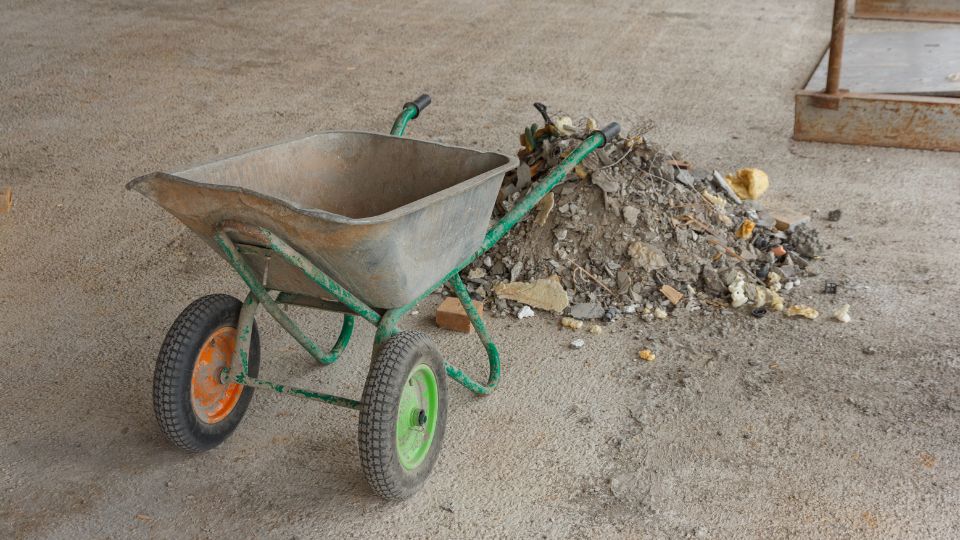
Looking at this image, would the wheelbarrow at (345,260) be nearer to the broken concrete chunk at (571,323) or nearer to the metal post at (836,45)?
the broken concrete chunk at (571,323)

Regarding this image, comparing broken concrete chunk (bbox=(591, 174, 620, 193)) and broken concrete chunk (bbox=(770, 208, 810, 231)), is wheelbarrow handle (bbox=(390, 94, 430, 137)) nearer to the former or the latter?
broken concrete chunk (bbox=(591, 174, 620, 193))

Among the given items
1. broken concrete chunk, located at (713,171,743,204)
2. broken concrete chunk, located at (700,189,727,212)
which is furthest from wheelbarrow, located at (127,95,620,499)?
broken concrete chunk, located at (713,171,743,204)

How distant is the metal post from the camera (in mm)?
5094

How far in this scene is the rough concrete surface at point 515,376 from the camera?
109 inches

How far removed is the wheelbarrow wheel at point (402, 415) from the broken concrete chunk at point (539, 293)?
1131mm

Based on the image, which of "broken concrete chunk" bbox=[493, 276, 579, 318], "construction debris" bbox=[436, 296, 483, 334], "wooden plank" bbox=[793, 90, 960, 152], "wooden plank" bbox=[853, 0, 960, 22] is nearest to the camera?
"construction debris" bbox=[436, 296, 483, 334]

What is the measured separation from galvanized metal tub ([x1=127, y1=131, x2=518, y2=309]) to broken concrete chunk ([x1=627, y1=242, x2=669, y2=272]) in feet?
3.92

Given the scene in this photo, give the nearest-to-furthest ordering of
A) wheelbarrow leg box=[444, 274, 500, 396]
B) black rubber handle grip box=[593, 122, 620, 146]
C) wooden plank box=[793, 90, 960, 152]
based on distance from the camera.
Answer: wheelbarrow leg box=[444, 274, 500, 396], black rubber handle grip box=[593, 122, 620, 146], wooden plank box=[793, 90, 960, 152]

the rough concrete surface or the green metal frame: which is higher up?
the green metal frame

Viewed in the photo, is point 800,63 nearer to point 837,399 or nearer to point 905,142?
point 905,142

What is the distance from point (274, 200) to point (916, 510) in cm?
224

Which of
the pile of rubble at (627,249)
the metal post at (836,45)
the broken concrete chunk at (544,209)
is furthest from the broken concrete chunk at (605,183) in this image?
the metal post at (836,45)

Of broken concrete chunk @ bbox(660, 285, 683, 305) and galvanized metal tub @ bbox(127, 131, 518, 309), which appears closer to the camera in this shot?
galvanized metal tub @ bbox(127, 131, 518, 309)

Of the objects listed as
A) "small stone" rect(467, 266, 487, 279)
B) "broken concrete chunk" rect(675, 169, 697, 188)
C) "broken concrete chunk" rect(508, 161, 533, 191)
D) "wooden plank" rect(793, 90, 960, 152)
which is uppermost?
"broken concrete chunk" rect(508, 161, 533, 191)
